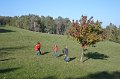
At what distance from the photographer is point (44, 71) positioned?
1120 inches

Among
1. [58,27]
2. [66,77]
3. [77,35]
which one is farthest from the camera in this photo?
[58,27]

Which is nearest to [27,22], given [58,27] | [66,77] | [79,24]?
[58,27]

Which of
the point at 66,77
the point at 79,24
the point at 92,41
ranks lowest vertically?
the point at 66,77

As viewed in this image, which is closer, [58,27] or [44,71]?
[44,71]

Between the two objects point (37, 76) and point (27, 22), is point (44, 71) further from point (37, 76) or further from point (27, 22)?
point (27, 22)

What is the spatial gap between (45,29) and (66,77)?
505 feet

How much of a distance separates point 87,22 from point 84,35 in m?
2.02

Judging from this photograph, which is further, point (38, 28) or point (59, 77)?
point (38, 28)

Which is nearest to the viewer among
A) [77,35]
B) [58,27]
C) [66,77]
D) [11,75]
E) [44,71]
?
[11,75]

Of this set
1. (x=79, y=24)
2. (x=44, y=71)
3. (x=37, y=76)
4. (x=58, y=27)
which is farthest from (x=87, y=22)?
(x=58, y=27)

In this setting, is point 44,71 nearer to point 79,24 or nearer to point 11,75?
point 11,75

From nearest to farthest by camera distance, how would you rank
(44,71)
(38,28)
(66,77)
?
(66,77)
(44,71)
(38,28)

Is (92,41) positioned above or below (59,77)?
above

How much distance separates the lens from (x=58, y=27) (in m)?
198
